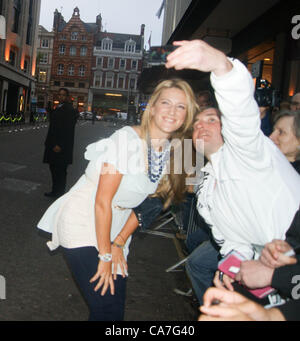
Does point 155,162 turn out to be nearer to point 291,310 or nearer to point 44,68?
point 291,310

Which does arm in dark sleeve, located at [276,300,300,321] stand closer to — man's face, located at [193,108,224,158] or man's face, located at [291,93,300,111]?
man's face, located at [193,108,224,158]

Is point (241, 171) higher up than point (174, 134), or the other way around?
point (174, 134)

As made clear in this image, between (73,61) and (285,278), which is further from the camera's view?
(73,61)

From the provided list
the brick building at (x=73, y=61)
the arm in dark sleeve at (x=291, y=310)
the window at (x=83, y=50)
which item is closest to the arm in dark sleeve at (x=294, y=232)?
the arm in dark sleeve at (x=291, y=310)

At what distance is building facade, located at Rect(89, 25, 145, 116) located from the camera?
6950 centimetres

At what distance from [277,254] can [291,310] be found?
0.30m

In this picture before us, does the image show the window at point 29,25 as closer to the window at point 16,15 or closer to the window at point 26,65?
the window at point 26,65

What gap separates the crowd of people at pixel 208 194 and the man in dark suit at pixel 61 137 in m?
4.64

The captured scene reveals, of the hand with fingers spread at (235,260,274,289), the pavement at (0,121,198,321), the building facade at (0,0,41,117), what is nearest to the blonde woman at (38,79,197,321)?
the pavement at (0,121,198,321)

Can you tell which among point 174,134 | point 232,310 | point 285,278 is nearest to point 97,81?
point 174,134

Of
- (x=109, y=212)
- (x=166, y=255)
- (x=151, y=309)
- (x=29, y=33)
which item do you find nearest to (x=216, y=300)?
(x=109, y=212)

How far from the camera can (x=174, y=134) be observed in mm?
2461

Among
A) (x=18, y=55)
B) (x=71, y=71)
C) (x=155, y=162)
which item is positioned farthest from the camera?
(x=71, y=71)

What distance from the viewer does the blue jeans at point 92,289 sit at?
6.56 ft
